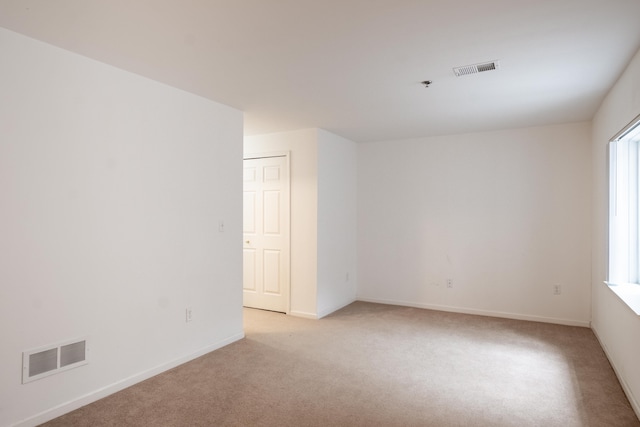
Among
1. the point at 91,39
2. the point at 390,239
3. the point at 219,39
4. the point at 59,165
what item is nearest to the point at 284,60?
the point at 219,39

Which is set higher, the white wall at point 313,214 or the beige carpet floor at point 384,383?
the white wall at point 313,214

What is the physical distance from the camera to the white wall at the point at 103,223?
2424 mm

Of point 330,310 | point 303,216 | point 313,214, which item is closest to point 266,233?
point 303,216

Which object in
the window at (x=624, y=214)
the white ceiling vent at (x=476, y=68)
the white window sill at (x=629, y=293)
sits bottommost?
the white window sill at (x=629, y=293)

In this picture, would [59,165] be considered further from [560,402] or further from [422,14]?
[560,402]

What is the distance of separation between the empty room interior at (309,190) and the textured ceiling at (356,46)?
0.8 inches

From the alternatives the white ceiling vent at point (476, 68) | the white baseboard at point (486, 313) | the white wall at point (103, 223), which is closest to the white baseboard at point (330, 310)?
the white baseboard at point (486, 313)

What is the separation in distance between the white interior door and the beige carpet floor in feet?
2.80

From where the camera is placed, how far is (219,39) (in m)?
2.46

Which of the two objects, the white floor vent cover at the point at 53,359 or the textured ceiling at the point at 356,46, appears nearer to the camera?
the textured ceiling at the point at 356,46

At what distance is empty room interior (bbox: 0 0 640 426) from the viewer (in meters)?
2.38

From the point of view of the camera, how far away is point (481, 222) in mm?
5289

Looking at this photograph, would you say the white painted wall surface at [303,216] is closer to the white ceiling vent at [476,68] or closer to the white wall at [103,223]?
the white wall at [103,223]

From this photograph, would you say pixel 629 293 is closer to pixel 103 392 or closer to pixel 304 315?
pixel 304 315
